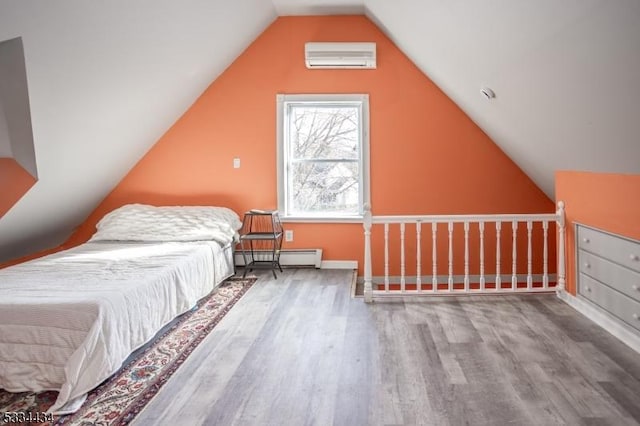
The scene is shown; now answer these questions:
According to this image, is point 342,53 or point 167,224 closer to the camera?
point 167,224

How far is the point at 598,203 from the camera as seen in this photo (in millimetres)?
3932

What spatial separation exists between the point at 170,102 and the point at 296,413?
11.9 feet

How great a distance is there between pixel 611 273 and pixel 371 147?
2.72 m

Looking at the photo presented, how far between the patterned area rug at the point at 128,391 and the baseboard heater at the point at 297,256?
5.63ft

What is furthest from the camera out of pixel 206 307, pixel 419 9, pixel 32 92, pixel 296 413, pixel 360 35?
pixel 360 35

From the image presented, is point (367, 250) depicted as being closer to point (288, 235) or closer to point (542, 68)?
point (288, 235)

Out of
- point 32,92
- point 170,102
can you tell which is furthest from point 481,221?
point 32,92

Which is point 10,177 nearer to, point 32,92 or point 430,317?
point 32,92

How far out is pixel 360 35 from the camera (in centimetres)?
571

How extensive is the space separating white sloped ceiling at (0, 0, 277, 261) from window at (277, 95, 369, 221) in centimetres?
91

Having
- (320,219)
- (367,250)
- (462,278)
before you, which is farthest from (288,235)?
(462,278)

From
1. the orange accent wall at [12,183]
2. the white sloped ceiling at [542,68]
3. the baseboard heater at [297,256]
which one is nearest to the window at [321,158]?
the baseboard heater at [297,256]

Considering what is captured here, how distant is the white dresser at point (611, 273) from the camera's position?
3.44m

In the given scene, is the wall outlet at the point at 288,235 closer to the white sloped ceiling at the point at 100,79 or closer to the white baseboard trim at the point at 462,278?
the white baseboard trim at the point at 462,278
